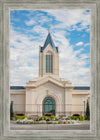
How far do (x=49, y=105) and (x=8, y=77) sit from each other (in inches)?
352

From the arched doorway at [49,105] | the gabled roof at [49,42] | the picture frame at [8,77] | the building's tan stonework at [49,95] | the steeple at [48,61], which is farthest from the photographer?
the gabled roof at [49,42]

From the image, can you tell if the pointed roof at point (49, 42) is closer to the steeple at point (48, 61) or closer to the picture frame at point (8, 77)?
the steeple at point (48, 61)

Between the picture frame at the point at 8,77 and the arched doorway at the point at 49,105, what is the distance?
8.73 metres

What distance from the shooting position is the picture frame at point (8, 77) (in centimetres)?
161

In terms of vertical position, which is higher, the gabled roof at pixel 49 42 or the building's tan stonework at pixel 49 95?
the gabled roof at pixel 49 42

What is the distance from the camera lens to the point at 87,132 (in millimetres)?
1636

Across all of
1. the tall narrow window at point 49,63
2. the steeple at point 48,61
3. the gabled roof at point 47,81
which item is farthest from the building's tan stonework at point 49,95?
the tall narrow window at point 49,63

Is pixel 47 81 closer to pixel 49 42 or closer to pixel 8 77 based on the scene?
pixel 49 42

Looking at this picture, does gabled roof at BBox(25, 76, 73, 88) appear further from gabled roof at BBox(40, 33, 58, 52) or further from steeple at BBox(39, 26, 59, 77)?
gabled roof at BBox(40, 33, 58, 52)

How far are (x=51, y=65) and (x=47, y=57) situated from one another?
593 mm

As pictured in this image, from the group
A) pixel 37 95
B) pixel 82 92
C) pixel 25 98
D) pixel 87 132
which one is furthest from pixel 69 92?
pixel 87 132

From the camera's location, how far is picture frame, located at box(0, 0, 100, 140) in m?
1.61

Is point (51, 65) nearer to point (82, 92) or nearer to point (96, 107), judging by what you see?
point (82, 92)

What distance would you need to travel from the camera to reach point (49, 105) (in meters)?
10.4
